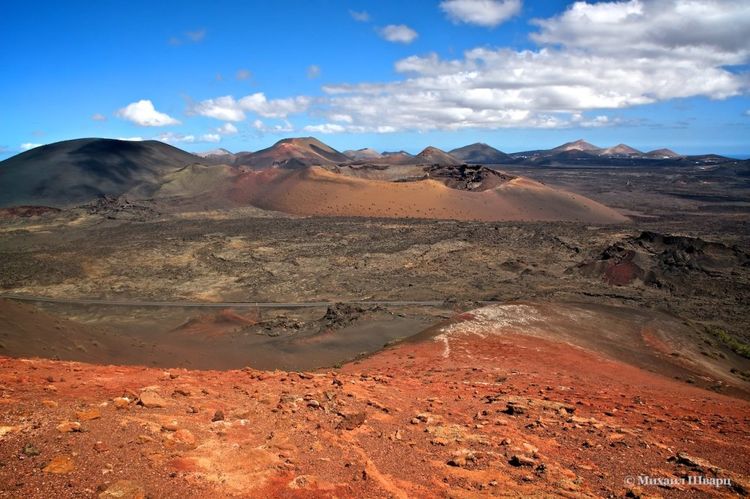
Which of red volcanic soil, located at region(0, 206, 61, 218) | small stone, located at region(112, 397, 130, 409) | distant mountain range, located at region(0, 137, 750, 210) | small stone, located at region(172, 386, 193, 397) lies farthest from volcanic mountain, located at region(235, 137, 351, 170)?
small stone, located at region(112, 397, 130, 409)

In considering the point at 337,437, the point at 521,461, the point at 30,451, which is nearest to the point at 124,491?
the point at 30,451

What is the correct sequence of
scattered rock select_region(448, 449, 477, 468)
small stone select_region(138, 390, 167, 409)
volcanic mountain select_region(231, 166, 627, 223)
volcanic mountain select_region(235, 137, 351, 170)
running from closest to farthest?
scattered rock select_region(448, 449, 477, 468) < small stone select_region(138, 390, 167, 409) < volcanic mountain select_region(231, 166, 627, 223) < volcanic mountain select_region(235, 137, 351, 170)

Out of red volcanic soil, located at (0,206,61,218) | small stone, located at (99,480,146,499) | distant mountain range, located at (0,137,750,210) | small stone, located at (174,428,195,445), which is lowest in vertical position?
small stone, located at (174,428,195,445)

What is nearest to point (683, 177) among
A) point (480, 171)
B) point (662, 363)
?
point (480, 171)

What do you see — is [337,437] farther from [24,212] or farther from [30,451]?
[24,212]

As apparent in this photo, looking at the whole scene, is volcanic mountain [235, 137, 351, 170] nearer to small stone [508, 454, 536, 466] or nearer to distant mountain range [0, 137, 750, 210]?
distant mountain range [0, 137, 750, 210]

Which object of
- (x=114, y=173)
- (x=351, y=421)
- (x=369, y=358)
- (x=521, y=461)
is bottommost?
(x=369, y=358)

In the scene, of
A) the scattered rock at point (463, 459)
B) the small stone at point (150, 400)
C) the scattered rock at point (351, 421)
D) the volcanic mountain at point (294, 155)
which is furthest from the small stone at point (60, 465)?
the volcanic mountain at point (294, 155)
